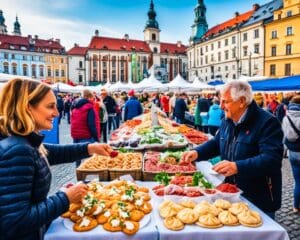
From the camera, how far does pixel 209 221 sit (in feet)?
7.33

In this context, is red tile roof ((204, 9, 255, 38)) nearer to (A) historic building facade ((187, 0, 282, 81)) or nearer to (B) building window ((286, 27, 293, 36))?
(A) historic building facade ((187, 0, 282, 81))

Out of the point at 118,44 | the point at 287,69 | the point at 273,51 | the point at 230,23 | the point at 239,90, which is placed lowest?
the point at 239,90

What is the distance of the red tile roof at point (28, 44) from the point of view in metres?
70.1

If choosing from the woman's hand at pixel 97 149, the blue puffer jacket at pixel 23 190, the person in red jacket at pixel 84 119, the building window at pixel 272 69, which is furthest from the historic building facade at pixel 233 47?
the blue puffer jacket at pixel 23 190

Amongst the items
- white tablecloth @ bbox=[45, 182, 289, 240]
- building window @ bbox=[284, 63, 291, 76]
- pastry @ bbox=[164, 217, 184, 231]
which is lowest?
white tablecloth @ bbox=[45, 182, 289, 240]

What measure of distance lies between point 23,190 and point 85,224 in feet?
2.43

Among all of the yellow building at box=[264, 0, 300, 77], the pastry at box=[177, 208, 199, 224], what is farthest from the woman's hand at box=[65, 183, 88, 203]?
the yellow building at box=[264, 0, 300, 77]

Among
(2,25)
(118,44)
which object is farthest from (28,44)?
(118,44)

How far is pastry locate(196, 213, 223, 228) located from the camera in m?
2.21

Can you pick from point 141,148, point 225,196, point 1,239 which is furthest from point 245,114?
point 141,148

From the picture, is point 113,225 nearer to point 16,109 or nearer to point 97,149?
point 97,149

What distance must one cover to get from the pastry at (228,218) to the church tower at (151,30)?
8549 centimetres

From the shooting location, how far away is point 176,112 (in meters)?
15.2

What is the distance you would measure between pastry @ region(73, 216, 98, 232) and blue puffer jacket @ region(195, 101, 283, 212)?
1325 millimetres
